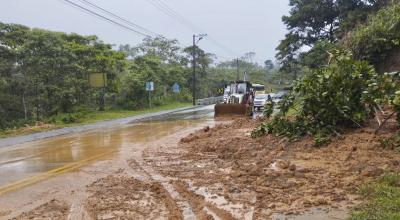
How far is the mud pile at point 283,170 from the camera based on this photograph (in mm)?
6913

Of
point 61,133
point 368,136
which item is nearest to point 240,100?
point 61,133

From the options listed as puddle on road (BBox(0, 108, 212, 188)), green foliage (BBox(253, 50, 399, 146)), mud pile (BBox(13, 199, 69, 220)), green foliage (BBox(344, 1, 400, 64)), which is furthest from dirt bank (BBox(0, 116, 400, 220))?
green foliage (BBox(344, 1, 400, 64))

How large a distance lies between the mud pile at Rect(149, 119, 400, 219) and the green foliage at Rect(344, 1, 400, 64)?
31.3 ft

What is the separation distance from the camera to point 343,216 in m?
5.93

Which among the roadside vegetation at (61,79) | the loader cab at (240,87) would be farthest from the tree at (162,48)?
the loader cab at (240,87)

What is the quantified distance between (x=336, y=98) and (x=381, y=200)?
20.6 ft

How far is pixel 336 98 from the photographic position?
12.1 m

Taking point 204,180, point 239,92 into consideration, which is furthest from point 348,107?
point 239,92

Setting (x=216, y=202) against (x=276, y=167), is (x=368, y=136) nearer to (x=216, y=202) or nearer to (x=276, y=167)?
(x=276, y=167)

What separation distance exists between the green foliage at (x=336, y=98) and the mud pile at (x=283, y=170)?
555mm

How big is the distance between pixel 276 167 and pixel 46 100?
2837 cm

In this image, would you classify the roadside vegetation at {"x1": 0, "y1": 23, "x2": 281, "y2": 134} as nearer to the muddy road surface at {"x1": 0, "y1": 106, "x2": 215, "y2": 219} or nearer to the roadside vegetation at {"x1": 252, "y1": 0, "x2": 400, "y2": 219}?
the muddy road surface at {"x1": 0, "y1": 106, "x2": 215, "y2": 219}

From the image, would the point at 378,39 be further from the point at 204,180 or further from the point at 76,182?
the point at 76,182

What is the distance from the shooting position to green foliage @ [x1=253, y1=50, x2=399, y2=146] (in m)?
11.7
